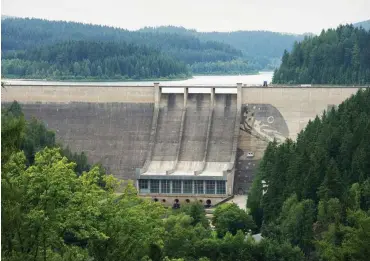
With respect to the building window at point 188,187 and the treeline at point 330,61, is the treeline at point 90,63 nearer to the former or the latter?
the treeline at point 330,61

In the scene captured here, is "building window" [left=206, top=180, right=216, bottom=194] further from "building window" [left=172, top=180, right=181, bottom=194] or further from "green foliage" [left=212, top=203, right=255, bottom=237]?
"green foliage" [left=212, top=203, right=255, bottom=237]

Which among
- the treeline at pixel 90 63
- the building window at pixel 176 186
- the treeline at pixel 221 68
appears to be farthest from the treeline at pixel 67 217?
the treeline at pixel 221 68

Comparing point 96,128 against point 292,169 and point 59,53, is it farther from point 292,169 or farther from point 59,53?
point 59,53

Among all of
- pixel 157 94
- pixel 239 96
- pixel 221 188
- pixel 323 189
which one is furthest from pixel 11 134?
pixel 157 94

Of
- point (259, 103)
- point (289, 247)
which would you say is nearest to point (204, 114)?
point (259, 103)

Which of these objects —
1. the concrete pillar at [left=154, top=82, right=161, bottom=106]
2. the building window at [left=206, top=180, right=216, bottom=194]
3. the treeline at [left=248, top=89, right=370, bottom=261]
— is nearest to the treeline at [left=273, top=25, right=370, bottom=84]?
the concrete pillar at [left=154, top=82, right=161, bottom=106]
